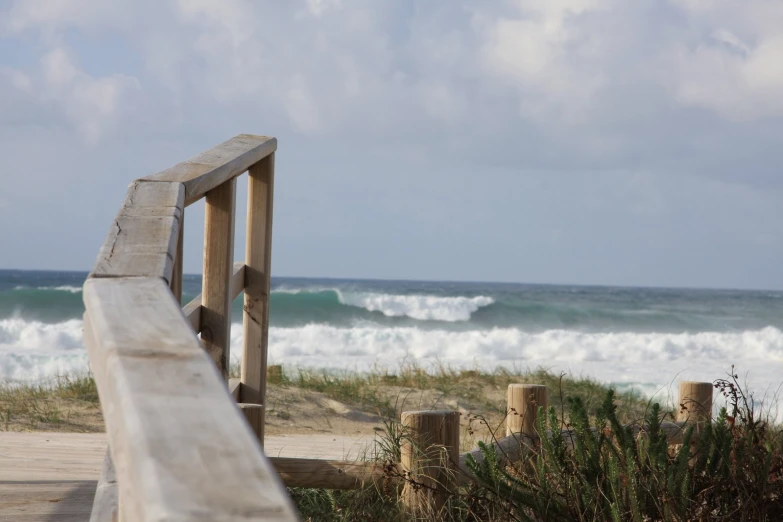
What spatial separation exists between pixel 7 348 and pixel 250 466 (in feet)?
70.2

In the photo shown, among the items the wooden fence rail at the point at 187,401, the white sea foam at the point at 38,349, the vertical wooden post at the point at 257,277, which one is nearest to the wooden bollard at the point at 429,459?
the wooden fence rail at the point at 187,401

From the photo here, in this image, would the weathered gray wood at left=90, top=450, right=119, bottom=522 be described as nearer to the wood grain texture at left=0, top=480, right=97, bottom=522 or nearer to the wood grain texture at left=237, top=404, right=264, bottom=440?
the wood grain texture at left=237, top=404, right=264, bottom=440

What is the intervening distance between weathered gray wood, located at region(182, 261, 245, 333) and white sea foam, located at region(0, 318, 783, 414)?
1353cm

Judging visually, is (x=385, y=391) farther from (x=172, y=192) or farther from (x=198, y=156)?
(x=172, y=192)

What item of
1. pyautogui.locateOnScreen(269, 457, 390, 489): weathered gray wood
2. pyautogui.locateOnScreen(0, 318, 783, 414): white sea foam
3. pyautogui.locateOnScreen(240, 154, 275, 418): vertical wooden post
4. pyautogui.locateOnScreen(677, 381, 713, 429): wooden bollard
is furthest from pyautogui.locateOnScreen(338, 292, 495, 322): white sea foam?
pyautogui.locateOnScreen(269, 457, 390, 489): weathered gray wood

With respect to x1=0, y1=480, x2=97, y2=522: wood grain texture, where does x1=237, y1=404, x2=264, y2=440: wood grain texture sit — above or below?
above

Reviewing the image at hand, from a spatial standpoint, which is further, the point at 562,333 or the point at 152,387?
the point at 562,333

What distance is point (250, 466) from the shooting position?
654mm

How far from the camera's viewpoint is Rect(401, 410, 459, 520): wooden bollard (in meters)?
2.67

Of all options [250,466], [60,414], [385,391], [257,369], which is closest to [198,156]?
[257,369]

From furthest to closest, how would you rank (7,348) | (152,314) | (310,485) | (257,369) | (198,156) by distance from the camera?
(7,348) → (257,369) → (310,485) → (198,156) → (152,314)

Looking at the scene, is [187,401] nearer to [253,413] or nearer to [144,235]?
[144,235]

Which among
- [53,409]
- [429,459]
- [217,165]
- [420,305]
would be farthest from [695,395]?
[420,305]

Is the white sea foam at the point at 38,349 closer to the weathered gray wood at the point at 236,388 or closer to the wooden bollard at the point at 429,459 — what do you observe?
the weathered gray wood at the point at 236,388
